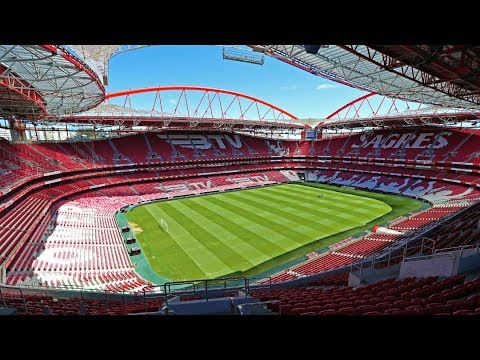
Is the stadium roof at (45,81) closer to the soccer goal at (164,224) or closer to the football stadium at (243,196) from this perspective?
the football stadium at (243,196)

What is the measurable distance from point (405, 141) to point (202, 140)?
118 feet

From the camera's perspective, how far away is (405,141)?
45875 mm

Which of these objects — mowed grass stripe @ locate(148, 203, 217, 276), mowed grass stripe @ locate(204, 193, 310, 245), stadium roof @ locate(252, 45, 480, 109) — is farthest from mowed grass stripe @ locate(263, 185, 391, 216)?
mowed grass stripe @ locate(148, 203, 217, 276)

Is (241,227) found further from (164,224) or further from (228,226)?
(164,224)

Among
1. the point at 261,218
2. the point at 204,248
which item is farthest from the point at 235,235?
the point at 261,218

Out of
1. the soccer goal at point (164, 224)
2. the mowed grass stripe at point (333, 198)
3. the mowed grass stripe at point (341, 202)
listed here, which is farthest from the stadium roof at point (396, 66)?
the soccer goal at point (164, 224)

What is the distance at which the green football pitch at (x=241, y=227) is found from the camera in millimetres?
19391

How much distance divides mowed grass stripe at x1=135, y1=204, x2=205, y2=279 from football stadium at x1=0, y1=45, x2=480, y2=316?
0.56 feet

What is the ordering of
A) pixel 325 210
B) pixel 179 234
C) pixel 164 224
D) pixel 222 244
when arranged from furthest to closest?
pixel 325 210 → pixel 164 224 → pixel 179 234 → pixel 222 244

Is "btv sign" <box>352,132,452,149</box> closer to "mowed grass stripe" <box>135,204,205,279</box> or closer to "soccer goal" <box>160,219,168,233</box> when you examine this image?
"soccer goal" <box>160,219,168,233</box>

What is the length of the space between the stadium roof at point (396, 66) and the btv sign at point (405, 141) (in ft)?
65.6

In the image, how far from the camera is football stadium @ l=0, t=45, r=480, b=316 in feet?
29.1

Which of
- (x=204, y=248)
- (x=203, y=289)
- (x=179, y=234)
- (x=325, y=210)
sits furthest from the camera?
(x=325, y=210)
